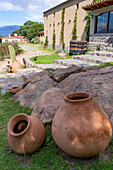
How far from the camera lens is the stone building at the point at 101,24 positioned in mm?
9849

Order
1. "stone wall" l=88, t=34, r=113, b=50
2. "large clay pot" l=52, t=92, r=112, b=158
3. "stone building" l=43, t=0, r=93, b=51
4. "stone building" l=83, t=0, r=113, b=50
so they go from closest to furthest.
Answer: "large clay pot" l=52, t=92, r=112, b=158, "stone wall" l=88, t=34, r=113, b=50, "stone building" l=83, t=0, r=113, b=50, "stone building" l=43, t=0, r=93, b=51

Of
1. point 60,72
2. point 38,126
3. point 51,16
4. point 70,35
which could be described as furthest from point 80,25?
point 38,126

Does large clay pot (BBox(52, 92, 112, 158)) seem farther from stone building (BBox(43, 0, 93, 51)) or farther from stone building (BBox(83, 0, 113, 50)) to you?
stone building (BBox(43, 0, 93, 51))

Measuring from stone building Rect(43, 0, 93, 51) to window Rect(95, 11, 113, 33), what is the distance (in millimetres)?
2279

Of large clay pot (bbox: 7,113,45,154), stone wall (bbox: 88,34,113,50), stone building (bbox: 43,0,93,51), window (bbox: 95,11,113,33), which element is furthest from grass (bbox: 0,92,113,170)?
stone building (bbox: 43,0,93,51)

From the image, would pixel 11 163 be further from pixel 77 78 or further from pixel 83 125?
pixel 77 78

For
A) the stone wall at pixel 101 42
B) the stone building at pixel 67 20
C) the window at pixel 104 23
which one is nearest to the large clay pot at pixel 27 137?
the stone wall at pixel 101 42

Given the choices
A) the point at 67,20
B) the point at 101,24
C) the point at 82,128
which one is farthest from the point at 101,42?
the point at 82,128

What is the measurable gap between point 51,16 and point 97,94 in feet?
70.1

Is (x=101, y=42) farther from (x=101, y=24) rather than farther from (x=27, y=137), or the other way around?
(x=27, y=137)

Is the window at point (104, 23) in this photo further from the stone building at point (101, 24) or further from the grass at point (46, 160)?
the grass at point (46, 160)

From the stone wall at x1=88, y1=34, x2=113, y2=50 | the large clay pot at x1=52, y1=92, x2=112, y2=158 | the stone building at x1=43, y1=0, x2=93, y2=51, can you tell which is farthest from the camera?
the stone building at x1=43, y1=0, x2=93, y2=51

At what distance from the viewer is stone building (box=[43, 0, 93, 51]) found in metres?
14.3

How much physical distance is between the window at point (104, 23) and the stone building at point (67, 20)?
228 cm
